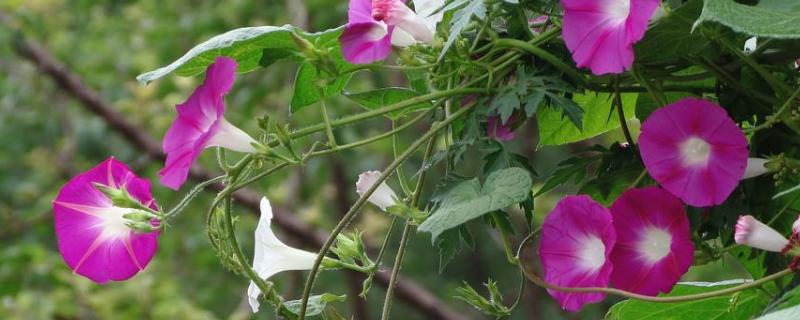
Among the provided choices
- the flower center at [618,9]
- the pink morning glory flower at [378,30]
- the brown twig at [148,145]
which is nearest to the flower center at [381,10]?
the pink morning glory flower at [378,30]

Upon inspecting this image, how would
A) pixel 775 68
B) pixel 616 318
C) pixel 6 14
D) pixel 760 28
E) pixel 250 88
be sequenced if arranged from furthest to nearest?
1. pixel 250 88
2. pixel 6 14
3. pixel 616 318
4. pixel 775 68
5. pixel 760 28

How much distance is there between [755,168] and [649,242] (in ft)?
0.19

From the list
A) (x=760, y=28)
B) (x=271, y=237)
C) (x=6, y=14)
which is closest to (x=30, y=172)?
(x=6, y=14)

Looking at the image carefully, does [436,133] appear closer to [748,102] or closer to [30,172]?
[748,102]

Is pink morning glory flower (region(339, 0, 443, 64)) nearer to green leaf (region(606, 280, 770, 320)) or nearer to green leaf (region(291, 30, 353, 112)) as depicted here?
green leaf (region(291, 30, 353, 112))

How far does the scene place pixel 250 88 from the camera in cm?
358

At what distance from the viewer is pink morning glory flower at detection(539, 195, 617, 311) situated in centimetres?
51

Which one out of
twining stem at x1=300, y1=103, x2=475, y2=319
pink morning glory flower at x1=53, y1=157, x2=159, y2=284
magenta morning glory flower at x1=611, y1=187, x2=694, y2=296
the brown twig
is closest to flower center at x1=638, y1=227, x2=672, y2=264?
magenta morning glory flower at x1=611, y1=187, x2=694, y2=296

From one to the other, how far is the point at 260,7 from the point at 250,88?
Answer: 0.91 feet

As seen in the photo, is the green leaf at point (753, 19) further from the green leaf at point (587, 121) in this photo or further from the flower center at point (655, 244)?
the green leaf at point (587, 121)

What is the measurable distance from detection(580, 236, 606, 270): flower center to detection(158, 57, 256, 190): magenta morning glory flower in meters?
0.16

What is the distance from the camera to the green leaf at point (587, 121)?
26.7 inches

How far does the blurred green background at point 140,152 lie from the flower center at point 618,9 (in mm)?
2425

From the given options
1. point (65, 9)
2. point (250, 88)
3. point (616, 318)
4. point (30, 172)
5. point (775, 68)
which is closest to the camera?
point (775, 68)
